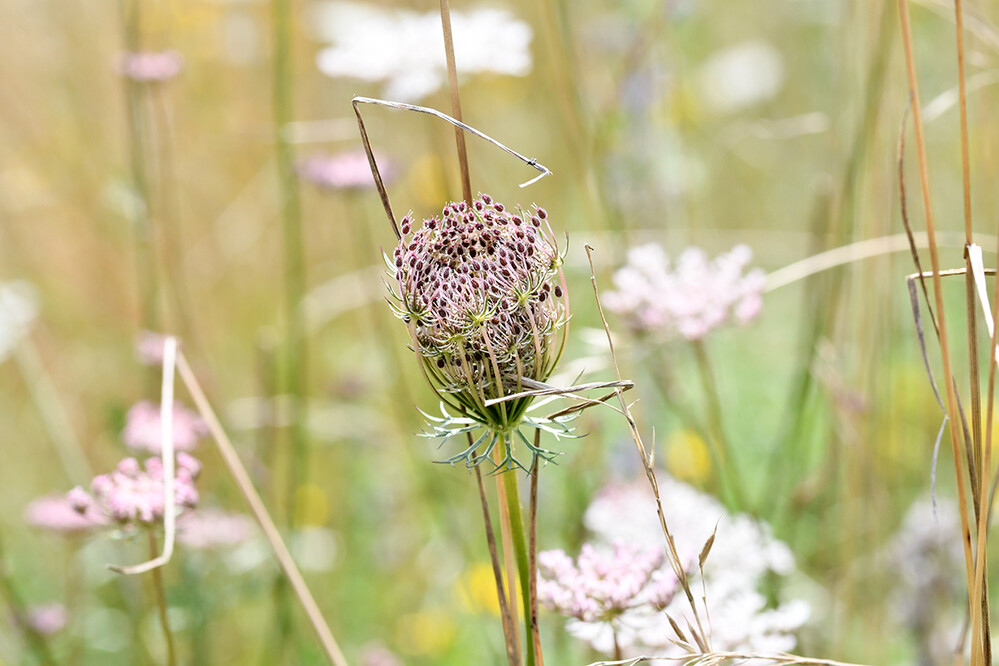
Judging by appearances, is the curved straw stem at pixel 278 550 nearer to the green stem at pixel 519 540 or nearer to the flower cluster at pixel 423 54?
the green stem at pixel 519 540

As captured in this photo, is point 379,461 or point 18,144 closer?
point 379,461

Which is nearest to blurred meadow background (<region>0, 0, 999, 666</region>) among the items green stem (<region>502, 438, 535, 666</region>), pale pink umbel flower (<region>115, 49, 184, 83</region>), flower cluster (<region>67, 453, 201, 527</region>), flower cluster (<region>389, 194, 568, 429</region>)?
pale pink umbel flower (<region>115, 49, 184, 83</region>)

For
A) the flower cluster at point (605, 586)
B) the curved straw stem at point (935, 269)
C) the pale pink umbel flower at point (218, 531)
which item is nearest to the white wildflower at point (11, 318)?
the pale pink umbel flower at point (218, 531)

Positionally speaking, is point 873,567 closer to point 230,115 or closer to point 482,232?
point 482,232

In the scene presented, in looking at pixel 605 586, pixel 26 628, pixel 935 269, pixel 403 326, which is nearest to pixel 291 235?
pixel 403 326

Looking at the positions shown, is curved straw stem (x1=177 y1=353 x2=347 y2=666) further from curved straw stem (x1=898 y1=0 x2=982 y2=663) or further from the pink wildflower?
the pink wildflower

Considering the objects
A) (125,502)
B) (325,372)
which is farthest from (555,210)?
(125,502)

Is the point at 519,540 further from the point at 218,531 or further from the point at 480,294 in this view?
the point at 218,531

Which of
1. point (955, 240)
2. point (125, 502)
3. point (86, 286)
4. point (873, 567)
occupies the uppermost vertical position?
point (86, 286)
